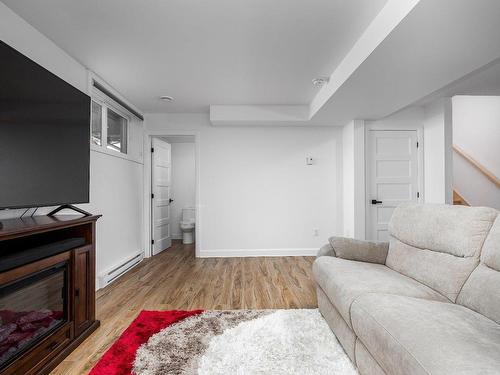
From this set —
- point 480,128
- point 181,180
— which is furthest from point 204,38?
point 480,128

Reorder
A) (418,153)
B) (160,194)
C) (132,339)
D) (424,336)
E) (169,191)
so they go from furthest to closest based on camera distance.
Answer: (169,191) → (160,194) → (418,153) → (132,339) → (424,336)

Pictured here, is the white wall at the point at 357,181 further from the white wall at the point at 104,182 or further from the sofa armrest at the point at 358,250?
the white wall at the point at 104,182

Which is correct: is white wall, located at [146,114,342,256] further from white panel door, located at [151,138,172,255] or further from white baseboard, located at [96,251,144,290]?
white baseboard, located at [96,251,144,290]

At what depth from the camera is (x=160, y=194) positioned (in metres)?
4.99

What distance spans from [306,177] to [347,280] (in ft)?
9.84

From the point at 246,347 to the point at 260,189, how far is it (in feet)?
9.82

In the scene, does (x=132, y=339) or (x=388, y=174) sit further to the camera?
(x=388, y=174)

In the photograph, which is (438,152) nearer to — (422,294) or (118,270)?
(422,294)

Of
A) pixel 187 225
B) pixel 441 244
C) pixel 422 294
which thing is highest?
pixel 441 244

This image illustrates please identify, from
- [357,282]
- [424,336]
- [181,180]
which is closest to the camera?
[424,336]

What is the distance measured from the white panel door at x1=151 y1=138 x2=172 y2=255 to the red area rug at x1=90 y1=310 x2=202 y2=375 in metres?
2.52

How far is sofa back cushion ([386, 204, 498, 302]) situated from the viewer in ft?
5.12

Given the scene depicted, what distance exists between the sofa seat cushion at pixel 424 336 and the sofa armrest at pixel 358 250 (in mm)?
A: 863

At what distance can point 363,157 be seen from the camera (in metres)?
4.23
